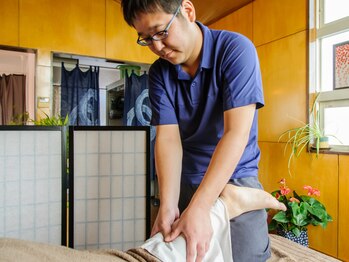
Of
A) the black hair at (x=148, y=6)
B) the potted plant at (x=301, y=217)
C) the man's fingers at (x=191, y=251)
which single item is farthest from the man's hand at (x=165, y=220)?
the potted plant at (x=301, y=217)

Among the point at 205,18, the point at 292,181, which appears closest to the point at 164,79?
the point at 292,181

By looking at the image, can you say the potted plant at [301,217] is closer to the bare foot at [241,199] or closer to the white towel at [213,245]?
the bare foot at [241,199]

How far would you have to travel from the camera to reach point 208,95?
0.99 meters

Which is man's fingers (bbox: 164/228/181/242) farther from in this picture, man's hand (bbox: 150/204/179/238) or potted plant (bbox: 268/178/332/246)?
potted plant (bbox: 268/178/332/246)

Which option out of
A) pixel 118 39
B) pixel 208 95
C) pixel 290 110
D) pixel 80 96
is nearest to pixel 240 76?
pixel 208 95

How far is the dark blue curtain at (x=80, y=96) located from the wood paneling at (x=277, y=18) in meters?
2.27

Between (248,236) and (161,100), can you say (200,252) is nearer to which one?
(248,236)

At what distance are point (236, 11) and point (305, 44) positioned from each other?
121 cm

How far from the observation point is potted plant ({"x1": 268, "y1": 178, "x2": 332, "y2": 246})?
7.75 ft

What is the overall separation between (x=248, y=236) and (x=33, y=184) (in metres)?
1.50

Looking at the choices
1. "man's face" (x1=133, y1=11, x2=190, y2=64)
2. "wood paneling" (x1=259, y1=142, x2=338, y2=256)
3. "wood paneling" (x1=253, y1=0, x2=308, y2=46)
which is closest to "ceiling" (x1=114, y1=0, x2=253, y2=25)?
"wood paneling" (x1=253, y1=0, x2=308, y2=46)

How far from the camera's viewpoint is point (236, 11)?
3564mm

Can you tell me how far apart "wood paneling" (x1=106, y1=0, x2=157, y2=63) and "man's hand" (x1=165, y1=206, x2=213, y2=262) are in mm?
3594

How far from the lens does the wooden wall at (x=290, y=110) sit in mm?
2404
